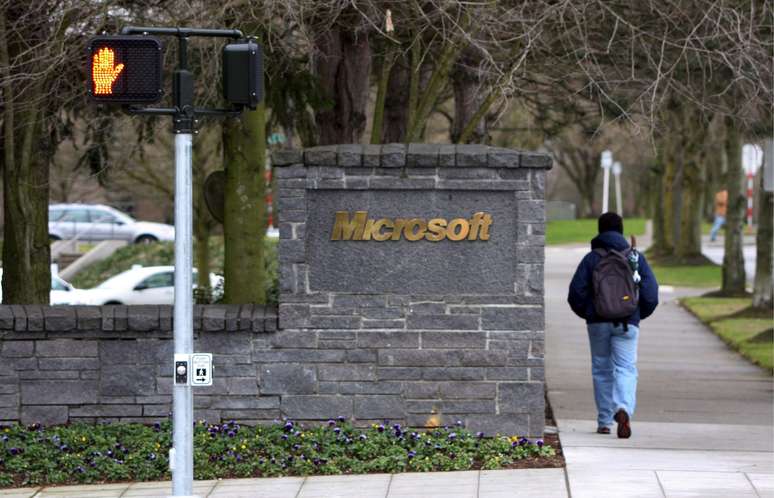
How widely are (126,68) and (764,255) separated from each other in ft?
54.0

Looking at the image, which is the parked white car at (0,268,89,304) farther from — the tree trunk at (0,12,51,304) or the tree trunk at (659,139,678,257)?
the tree trunk at (659,139,678,257)

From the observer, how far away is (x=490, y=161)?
969 centimetres

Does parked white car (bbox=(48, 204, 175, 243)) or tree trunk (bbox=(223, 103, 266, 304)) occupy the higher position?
tree trunk (bbox=(223, 103, 266, 304))

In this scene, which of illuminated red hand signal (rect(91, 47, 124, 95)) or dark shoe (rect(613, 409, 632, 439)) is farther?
dark shoe (rect(613, 409, 632, 439))

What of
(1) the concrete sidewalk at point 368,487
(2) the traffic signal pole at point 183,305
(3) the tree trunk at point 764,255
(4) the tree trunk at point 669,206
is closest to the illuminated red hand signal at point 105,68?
(2) the traffic signal pole at point 183,305

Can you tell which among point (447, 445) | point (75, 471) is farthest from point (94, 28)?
point (447, 445)

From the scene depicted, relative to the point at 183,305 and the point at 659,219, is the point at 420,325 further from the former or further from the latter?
the point at 659,219

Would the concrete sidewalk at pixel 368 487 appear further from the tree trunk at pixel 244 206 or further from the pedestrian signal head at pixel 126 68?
the tree trunk at pixel 244 206

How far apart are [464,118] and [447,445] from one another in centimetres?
734

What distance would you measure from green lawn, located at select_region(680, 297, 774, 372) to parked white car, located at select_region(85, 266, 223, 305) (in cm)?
920

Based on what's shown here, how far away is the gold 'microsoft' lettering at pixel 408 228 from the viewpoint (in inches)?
385

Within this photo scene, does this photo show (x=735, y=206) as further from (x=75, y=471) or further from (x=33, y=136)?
(x=75, y=471)

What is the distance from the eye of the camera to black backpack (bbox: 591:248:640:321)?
33.2ft

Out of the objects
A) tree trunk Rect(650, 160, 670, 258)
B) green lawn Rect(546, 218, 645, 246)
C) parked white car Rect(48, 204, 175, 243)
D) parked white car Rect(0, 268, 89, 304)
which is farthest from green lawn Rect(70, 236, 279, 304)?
green lawn Rect(546, 218, 645, 246)
